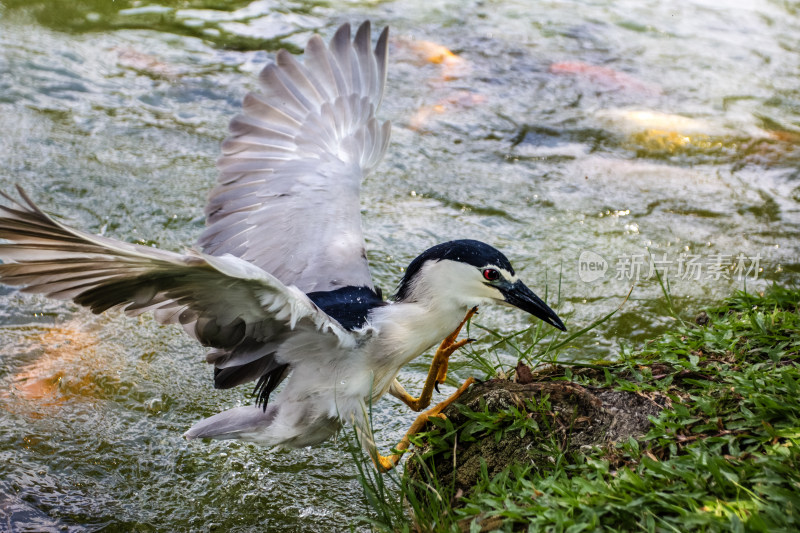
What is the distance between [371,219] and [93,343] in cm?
225

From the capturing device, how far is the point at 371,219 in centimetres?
614

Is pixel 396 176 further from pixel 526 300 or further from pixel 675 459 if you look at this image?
pixel 675 459

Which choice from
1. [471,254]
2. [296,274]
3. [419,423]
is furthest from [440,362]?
[296,274]

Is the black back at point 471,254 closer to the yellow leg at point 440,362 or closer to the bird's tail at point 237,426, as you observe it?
the yellow leg at point 440,362

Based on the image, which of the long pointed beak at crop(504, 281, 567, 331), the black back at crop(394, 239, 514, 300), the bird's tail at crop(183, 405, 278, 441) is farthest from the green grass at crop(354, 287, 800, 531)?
the bird's tail at crop(183, 405, 278, 441)

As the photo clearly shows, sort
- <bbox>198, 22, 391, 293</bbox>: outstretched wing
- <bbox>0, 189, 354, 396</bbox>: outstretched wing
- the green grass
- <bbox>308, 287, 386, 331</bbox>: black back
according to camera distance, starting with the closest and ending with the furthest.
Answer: the green grass
<bbox>0, 189, 354, 396</bbox>: outstretched wing
<bbox>308, 287, 386, 331</bbox>: black back
<bbox>198, 22, 391, 293</bbox>: outstretched wing

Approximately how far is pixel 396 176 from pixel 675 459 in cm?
440

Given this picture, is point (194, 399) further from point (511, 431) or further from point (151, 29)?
point (151, 29)

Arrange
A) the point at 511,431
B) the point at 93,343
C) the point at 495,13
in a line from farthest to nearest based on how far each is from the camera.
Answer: the point at 495,13 → the point at 93,343 → the point at 511,431

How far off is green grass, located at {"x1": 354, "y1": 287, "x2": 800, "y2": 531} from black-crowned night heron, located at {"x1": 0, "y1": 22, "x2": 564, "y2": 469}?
41 centimetres

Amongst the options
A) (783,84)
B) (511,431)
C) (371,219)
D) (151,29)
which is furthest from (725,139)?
(151,29)

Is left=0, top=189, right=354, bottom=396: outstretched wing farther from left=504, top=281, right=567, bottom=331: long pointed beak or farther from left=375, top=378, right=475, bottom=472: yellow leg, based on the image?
left=504, top=281, right=567, bottom=331: long pointed beak

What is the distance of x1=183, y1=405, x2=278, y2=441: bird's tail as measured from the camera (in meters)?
3.54

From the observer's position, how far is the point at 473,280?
136 inches
